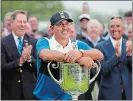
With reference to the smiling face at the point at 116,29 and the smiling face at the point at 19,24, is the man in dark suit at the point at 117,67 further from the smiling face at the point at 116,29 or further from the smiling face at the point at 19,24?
the smiling face at the point at 19,24

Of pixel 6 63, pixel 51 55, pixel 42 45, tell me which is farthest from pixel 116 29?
pixel 51 55

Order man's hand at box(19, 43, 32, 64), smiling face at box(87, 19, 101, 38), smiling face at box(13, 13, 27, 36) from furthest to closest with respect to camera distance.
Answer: smiling face at box(87, 19, 101, 38), smiling face at box(13, 13, 27, 36), man's hand at box(19, 43, 32, 64)

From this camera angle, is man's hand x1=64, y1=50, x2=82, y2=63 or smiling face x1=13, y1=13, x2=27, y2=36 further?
smiling face x1=13, y1=13, x2=27, y2=36

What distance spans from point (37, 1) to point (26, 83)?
91.5 feet

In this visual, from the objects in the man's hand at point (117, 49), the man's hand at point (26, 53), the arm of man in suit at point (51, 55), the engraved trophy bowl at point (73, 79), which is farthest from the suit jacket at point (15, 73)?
the engraved trophy bowl at point (73, 79)

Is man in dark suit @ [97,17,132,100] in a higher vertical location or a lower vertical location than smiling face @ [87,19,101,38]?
lower

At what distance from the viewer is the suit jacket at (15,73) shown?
264 inches

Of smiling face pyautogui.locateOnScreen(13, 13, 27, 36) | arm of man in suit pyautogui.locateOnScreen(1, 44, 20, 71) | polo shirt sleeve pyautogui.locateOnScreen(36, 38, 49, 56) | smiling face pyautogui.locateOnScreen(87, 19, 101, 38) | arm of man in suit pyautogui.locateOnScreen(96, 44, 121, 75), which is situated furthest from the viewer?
smiling face pyautogui.locateOnScreen(87, 19, 101, 38)

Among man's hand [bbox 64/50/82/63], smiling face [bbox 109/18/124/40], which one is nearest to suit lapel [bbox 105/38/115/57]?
smiling face [bbox 109/18/124/40]

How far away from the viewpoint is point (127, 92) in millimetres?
6910

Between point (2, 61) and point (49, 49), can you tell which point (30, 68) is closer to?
point (2, 61)

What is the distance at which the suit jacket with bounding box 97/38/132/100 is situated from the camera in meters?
6.89

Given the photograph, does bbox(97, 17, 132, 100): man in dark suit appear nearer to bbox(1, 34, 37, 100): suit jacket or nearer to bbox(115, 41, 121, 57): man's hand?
bbox(115, 41, 121, 57): man's hand

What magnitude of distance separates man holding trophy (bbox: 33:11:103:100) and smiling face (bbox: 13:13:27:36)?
1.78 meters
